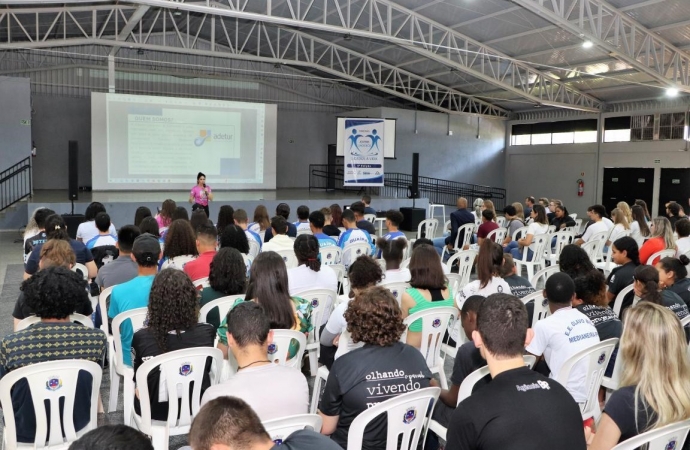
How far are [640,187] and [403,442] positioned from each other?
18.0m

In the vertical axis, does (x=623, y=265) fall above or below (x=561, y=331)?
above

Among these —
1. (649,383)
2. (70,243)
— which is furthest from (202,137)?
(649,383)

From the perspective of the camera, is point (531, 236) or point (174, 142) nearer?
point (531, 236)

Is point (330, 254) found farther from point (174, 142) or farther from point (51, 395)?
point (174, 142)

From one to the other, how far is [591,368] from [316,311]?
1.91 m

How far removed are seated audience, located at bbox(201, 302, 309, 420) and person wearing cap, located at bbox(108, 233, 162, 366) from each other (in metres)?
1.26

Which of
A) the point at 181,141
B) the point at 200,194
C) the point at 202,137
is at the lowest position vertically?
the point at 200,194

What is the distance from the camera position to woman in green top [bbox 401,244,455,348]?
343 centimetres

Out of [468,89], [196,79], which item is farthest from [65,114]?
[468,89]

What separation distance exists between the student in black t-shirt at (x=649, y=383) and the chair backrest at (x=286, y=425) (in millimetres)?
1015

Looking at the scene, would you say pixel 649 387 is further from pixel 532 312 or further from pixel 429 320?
pixel 532 312

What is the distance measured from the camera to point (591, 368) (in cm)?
273

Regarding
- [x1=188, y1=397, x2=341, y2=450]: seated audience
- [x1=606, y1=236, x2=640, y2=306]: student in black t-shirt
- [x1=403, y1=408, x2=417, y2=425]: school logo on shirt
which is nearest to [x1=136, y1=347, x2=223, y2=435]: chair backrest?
[x1=403, y1=408, x2=417, y2=425]: school logo on shirt

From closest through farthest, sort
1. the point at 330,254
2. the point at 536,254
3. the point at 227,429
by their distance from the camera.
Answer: the point at 227,429, the point at 330,254, the point at 536,254
